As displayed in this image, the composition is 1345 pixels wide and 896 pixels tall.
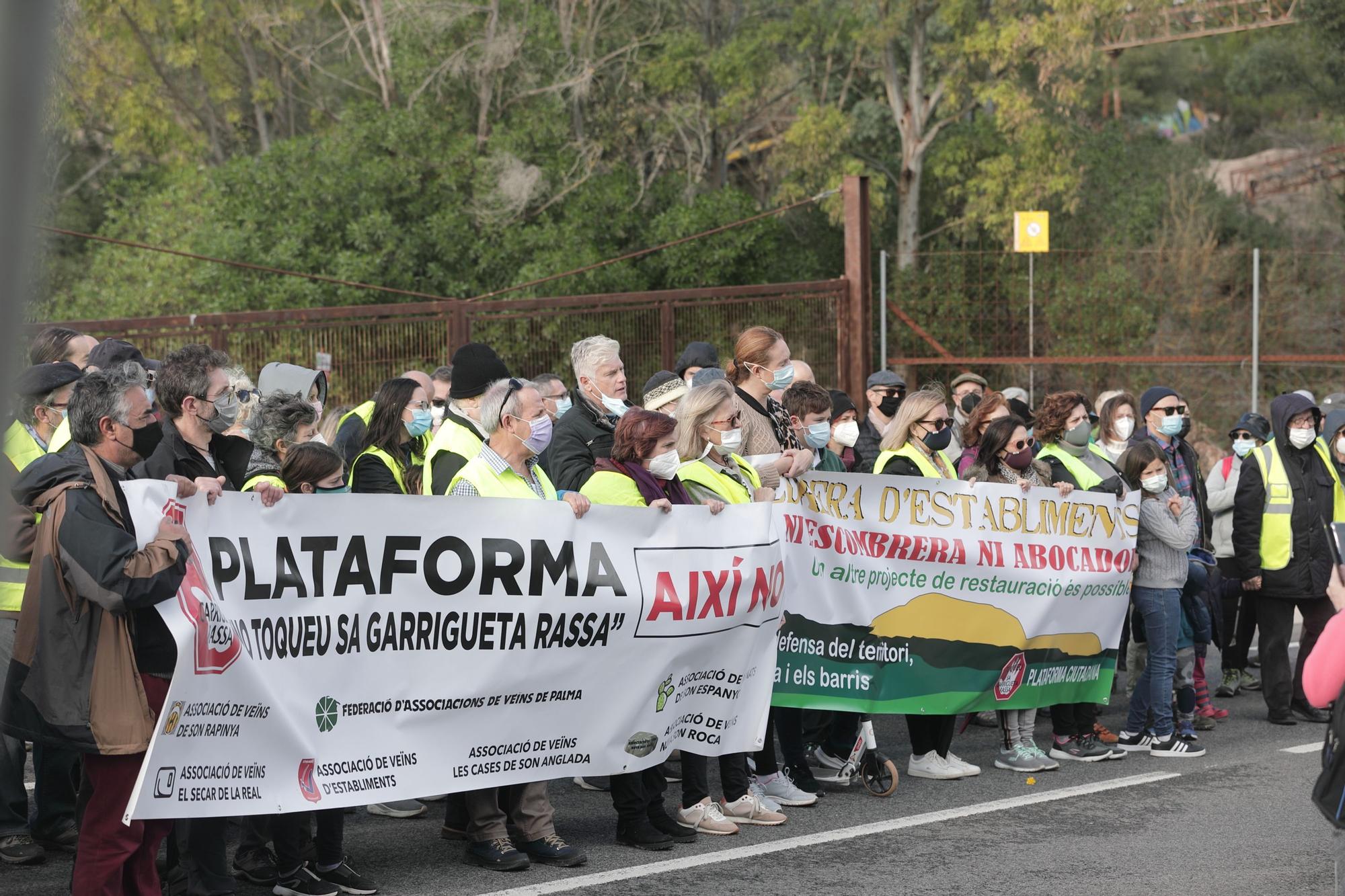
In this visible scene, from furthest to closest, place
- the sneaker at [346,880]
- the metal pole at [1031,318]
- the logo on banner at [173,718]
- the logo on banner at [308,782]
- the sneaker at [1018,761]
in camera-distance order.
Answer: the metal pole at [1031,318] → the sneaker at [1018,761] → the sneaker at [346,880] → the logo on banner at [308,782] → the logo on banner at [173,718]

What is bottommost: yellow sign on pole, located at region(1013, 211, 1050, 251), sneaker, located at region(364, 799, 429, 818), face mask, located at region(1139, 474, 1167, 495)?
sneaker, located at region(364, 799, 429, 818)

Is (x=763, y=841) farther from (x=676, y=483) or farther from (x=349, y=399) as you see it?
(x=349, y=399)

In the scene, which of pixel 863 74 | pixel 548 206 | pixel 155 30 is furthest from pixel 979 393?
pixel 155 30

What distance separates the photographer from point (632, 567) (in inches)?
236

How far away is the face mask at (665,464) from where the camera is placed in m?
6.09

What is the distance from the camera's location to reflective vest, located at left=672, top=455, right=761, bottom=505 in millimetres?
6426

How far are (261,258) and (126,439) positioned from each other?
1677cm

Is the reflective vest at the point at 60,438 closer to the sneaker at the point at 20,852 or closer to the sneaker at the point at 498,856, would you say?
the sneaker at the point at 20,852

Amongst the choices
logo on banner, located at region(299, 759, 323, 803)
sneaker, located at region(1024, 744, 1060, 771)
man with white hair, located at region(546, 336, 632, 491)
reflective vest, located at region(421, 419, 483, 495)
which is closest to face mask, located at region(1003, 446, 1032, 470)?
sneaker, located at region(1024, 744, 1060, 771)

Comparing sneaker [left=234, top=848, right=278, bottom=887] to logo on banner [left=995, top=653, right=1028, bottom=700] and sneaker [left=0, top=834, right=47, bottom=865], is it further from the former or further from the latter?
logo on banner [left=995, top=653, right=1028, bottom=700]

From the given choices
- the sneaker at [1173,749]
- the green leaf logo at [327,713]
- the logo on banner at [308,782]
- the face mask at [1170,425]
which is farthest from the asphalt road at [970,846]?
the face mask at [1170,425]

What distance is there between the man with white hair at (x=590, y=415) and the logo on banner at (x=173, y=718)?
2.17 m

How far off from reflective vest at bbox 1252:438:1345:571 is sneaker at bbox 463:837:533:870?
5.60 meters

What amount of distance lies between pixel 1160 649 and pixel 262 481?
4.84 m
